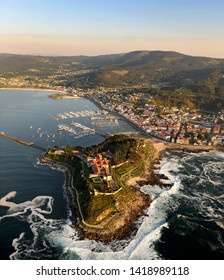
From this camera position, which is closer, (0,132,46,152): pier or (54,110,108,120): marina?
(0,132,46,152): pier

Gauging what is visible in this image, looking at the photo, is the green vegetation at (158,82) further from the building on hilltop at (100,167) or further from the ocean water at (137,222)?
the building on hilltop at (100,167)

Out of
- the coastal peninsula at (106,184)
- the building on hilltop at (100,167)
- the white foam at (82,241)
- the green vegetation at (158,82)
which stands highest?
the green vegetation at (158,82)

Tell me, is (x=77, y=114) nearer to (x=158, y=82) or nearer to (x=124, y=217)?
(x=124, y=217)

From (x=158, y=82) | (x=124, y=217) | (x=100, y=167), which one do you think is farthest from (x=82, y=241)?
(x=158, y=82)

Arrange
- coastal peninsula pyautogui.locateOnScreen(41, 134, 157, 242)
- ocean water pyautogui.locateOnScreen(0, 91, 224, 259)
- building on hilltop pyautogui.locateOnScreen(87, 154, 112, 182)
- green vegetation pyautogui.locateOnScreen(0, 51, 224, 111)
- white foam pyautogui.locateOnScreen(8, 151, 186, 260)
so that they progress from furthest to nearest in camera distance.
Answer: green vegetation pyautogui.locateOnScreen(0, 51, 224, 111) < building on hilltop pyautogui.locateOnScreen(87, 154, 112, 182) < coastal peninsula pyautogui.locateOnScreen(41, 134, 157, 242) < ocean water pyautogui.locateOnScreen(0, 91, 224, 259) < white foam pyautogui.locateOnScreen(8, 151, 186, 260)

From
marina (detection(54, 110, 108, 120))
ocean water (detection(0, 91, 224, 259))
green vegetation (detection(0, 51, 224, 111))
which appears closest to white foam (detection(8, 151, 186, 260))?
ocean water (detection(0, 91, 224, 259))

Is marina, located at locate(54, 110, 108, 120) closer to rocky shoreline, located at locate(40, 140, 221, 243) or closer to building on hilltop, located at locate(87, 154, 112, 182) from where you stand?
rocky shoreline, located at locate(40, 140, 221, 243)

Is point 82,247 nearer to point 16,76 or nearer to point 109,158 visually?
point 109,158

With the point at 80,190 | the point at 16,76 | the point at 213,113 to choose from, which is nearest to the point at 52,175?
the point at 80,190

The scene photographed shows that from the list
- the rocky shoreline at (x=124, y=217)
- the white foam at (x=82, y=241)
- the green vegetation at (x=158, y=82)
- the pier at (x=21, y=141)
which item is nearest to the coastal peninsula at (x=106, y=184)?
the rocky shoreline at (x=124, y=217)
